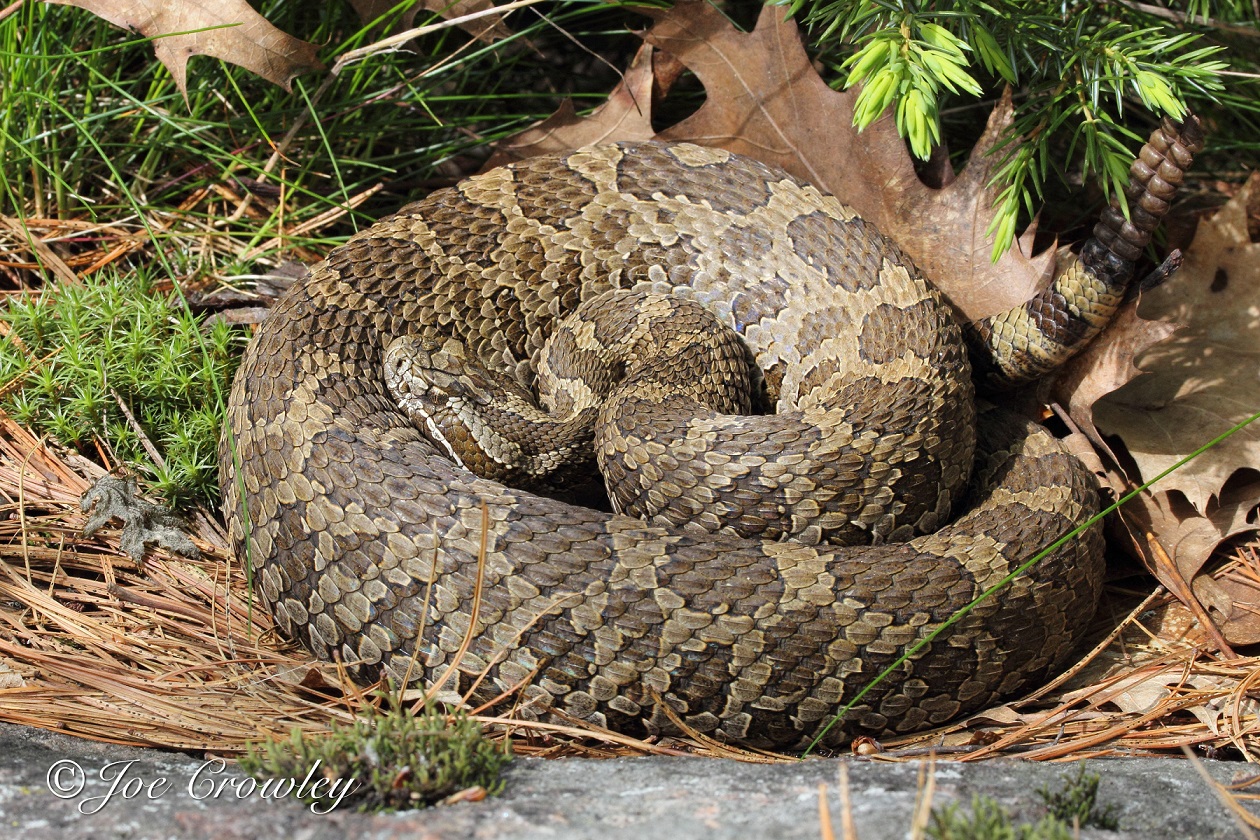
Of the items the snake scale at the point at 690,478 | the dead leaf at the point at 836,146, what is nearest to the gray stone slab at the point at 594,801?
the snake scale at the point at 690,478

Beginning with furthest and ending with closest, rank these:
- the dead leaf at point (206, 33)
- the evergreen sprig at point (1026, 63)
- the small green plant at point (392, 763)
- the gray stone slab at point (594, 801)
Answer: the dead leaf at point (206, 33) → the evergreen sprig at point (1026, 63) → the small green plant at point (392, 763) → the gray stone slab at point (594, 801)

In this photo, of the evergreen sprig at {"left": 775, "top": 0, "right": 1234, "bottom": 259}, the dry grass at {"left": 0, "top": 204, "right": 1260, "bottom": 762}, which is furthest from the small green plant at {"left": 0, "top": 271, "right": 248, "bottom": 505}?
the evergreen sprig at {"left": 775, "top": 0, "right": 1234, "bottom": 259}

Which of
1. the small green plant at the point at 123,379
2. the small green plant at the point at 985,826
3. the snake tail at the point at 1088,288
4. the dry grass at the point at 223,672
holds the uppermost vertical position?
the snake tail at the point at 1088,288

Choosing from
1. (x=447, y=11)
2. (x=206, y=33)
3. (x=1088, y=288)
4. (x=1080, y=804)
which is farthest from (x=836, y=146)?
(x=1080, y=804)

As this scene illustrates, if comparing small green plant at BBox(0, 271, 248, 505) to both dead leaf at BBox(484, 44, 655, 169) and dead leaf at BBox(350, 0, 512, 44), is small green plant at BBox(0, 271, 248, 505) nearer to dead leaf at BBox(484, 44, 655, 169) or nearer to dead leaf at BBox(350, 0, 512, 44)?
dead leaf at BBox(350, 0, 512, 44)

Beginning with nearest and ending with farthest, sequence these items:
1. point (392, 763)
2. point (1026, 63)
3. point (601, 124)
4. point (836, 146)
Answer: point (392, 763)
point (1026, 63)
point (836, 146)
point (601, 124)

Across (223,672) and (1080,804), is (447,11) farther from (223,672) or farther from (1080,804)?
(1080,804)

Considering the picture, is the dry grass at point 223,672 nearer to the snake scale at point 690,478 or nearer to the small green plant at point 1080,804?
the snake scale at point 690,478

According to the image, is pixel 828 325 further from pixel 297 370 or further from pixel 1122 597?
pixel 297 370
